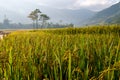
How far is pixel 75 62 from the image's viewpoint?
9.04 ft

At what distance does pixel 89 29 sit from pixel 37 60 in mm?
22747

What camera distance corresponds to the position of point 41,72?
8.45ft

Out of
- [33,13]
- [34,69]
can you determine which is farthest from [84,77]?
[33,13]

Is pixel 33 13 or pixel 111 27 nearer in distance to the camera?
pixel 111 27

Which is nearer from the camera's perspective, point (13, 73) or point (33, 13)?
point (13, 73)

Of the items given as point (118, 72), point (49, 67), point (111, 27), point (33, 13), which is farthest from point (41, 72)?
point (33, 13)

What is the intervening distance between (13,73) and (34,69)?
200 mm

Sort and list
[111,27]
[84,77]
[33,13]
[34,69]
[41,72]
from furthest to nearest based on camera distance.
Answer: [33,13], [111,27], [41,72], [34,69], [84,77]

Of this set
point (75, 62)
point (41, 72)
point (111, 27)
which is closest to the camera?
point (41, 72)

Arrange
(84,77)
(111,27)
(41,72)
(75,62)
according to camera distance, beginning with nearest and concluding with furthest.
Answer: (84,77), (41,72), (75,62), (111,27)

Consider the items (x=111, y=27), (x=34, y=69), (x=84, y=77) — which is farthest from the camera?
(x=111, y=27)

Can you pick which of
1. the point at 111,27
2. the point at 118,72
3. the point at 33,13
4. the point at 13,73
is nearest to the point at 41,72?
the point at 13,73

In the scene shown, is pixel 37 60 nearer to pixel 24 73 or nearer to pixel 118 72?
pixel 24 73

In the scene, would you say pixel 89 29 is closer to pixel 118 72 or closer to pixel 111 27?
pixel 111 27
